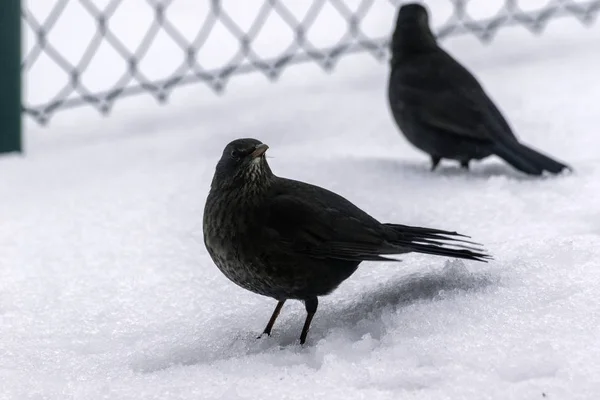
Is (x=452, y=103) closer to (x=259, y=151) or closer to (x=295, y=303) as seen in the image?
(x=295, y=303)

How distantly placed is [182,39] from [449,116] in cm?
145

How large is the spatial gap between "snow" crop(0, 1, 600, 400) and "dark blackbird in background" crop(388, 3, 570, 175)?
8cm

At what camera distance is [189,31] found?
4.89m

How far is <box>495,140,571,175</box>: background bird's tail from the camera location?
3355 mm

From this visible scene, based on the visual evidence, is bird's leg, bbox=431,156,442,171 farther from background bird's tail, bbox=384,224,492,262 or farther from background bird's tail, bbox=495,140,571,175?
background bird's tail, bbox=384,224,492,262

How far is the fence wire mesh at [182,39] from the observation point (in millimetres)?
4293

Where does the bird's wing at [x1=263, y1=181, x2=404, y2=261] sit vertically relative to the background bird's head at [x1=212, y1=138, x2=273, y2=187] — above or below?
below

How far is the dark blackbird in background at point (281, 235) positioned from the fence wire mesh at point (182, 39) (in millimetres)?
1977

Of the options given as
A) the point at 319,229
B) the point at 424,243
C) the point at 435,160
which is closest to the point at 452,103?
the point at 435,160

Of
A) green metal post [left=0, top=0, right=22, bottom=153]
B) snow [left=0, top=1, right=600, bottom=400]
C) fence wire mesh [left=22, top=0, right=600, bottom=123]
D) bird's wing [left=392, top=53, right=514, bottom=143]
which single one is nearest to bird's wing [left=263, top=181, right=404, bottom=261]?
snow [left=0, top=1, right=600, bottom=400]

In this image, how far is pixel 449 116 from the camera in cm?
358

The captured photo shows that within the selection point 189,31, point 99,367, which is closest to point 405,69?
point 189,31

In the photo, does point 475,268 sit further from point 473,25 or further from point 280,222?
point 473,25

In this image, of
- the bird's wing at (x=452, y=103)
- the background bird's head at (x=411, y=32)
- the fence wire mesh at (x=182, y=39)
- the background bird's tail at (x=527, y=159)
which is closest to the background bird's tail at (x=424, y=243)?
the background bird's tail at (x=527, y=159)
